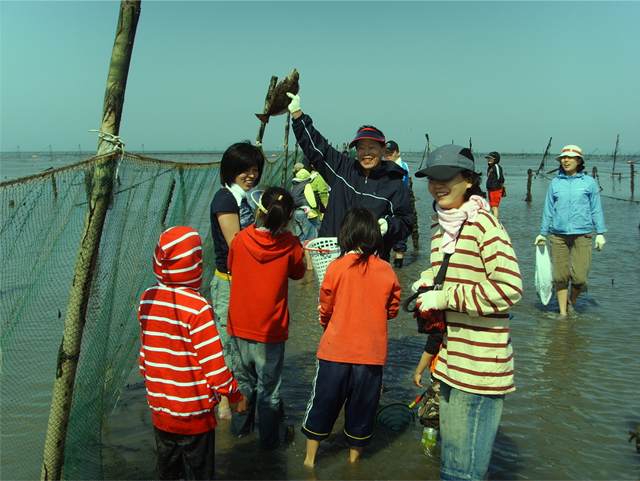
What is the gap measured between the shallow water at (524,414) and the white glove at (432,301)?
1.50 metres

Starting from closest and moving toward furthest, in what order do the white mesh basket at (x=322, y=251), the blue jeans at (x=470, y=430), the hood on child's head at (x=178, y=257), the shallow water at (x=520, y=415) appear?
the blue jeans at (x=470, y=430)
the hood on child's head at (x=178, y=257)
the shallow water at (x=520, y=415)
the white mesh basket at (x=322, y=251)

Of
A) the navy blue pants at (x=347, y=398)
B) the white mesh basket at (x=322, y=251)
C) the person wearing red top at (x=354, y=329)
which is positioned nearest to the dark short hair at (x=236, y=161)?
the white mesh basket at (x=322, y=251)

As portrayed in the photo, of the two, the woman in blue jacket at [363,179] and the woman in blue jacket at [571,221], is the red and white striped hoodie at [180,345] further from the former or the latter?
the woman in blue jacket at [571,221]

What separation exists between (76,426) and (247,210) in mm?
1785

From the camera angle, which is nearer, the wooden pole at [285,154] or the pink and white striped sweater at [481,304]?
the pink and white striped sweater at [481,304]

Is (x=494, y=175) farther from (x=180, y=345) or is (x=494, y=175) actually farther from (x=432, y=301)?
(x=180, y=345)

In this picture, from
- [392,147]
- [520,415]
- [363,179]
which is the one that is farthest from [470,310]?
[392,147]

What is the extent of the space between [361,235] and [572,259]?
15.3ft

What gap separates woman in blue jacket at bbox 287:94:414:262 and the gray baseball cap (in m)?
1.15

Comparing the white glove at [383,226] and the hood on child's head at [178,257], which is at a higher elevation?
the white glove at [383,226]

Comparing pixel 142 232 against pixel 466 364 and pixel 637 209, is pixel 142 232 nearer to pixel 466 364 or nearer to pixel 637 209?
pixel 466 364

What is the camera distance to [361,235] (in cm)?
308

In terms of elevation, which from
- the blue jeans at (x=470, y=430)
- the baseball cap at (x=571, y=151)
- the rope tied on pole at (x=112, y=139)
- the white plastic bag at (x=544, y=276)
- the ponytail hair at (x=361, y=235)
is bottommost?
the blue jeans at (x=470, y=430)

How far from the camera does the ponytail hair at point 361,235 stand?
308 centimetres
